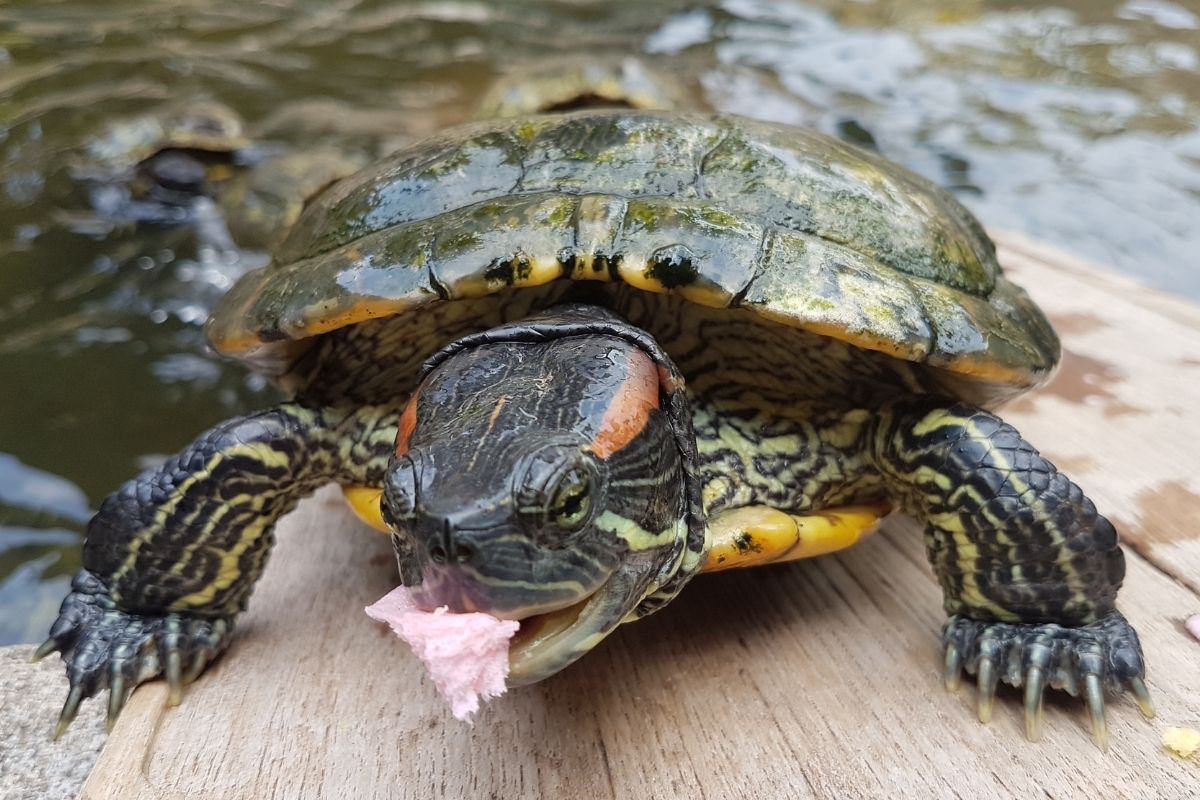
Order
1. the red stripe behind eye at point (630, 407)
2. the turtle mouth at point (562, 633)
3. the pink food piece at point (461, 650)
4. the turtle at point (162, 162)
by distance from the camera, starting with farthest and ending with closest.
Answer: the turtle at point (162, 162), the red stripe behind eye at point (630, 407), the turtle mouth at point (562, 633), the pink food piece at point (461, 650)

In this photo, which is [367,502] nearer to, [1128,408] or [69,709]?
[69,709]

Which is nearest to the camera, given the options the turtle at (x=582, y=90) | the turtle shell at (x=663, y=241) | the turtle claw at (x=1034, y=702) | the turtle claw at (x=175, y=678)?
the turtle claw at (x=1034, y=702)

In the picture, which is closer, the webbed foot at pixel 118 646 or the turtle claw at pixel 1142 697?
the turtle claw at pixel 1142 697

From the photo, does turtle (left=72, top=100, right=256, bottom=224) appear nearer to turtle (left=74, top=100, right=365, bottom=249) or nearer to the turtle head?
turtle (left=74, top=100, right=365, bottom=249)

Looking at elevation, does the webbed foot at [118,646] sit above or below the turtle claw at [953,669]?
below

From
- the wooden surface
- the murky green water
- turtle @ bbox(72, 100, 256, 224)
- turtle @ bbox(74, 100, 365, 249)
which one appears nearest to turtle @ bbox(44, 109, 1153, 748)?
the wooden surface

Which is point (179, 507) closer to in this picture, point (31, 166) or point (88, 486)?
point (88, 486)

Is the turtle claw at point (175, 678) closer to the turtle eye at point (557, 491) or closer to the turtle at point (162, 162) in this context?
the turtle eye at point (557, 491)

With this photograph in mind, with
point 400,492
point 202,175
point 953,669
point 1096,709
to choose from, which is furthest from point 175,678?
point 202,175

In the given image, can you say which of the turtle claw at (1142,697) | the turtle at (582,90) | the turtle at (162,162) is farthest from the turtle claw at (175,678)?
the turtle at (582,90)
